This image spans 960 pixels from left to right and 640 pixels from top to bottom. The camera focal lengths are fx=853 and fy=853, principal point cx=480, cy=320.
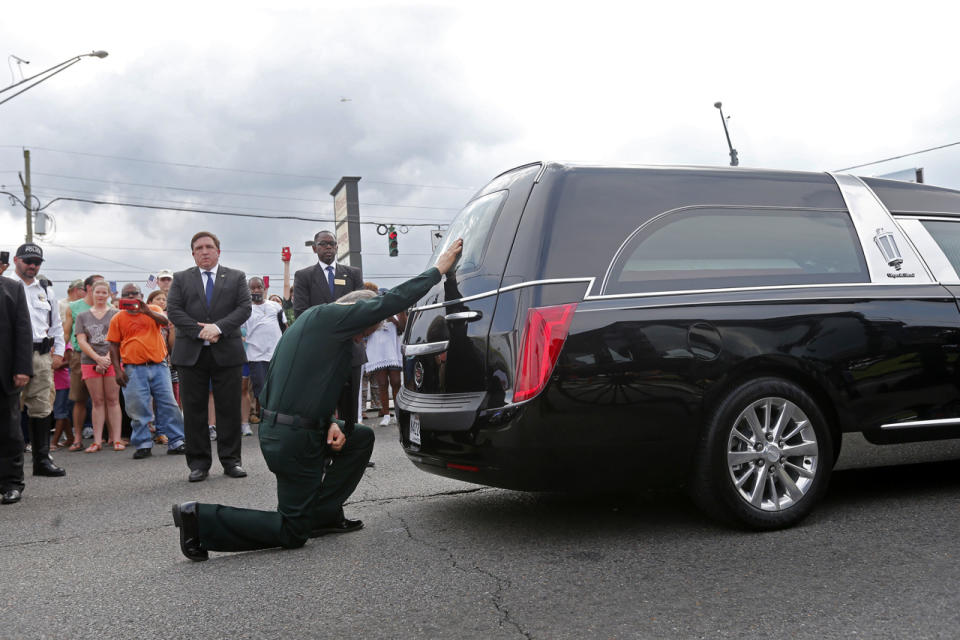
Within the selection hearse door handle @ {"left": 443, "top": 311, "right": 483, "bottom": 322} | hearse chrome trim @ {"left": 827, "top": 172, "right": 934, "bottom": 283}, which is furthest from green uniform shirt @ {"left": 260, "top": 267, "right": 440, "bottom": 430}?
hearse chrome trim @ {"left": 827, "top": 172, "right": 934, "bottom": 283}

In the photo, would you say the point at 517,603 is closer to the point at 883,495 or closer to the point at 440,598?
the point at 440,598

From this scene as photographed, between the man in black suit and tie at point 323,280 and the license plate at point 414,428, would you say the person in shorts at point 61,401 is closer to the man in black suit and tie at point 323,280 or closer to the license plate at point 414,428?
the man in black suit and tie at point 323,280

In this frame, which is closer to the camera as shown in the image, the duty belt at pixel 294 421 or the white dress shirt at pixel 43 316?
the duty belt at pixel 294 421

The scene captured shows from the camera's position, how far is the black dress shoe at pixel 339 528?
442cm

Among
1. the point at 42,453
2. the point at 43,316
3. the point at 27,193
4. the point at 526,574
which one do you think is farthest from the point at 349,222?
the point at 526,574

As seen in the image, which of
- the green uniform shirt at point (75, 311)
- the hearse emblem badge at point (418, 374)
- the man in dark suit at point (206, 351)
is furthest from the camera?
the green uniform shirt at point (75, 311)

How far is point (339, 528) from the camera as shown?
14.6 feet

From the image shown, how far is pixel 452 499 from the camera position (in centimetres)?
519

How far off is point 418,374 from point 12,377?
3491 mm

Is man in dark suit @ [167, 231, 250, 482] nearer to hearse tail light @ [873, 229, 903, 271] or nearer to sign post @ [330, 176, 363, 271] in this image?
hearse tail light @ [873, 229, 903, 271]

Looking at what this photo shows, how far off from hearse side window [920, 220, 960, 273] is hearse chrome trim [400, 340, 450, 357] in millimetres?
2732

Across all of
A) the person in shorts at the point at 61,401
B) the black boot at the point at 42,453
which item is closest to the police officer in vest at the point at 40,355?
the black boot at the point at 42,453

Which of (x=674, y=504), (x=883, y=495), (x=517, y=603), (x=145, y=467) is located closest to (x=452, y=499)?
(x=674, y=504)

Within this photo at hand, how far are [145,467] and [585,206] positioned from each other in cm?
540
